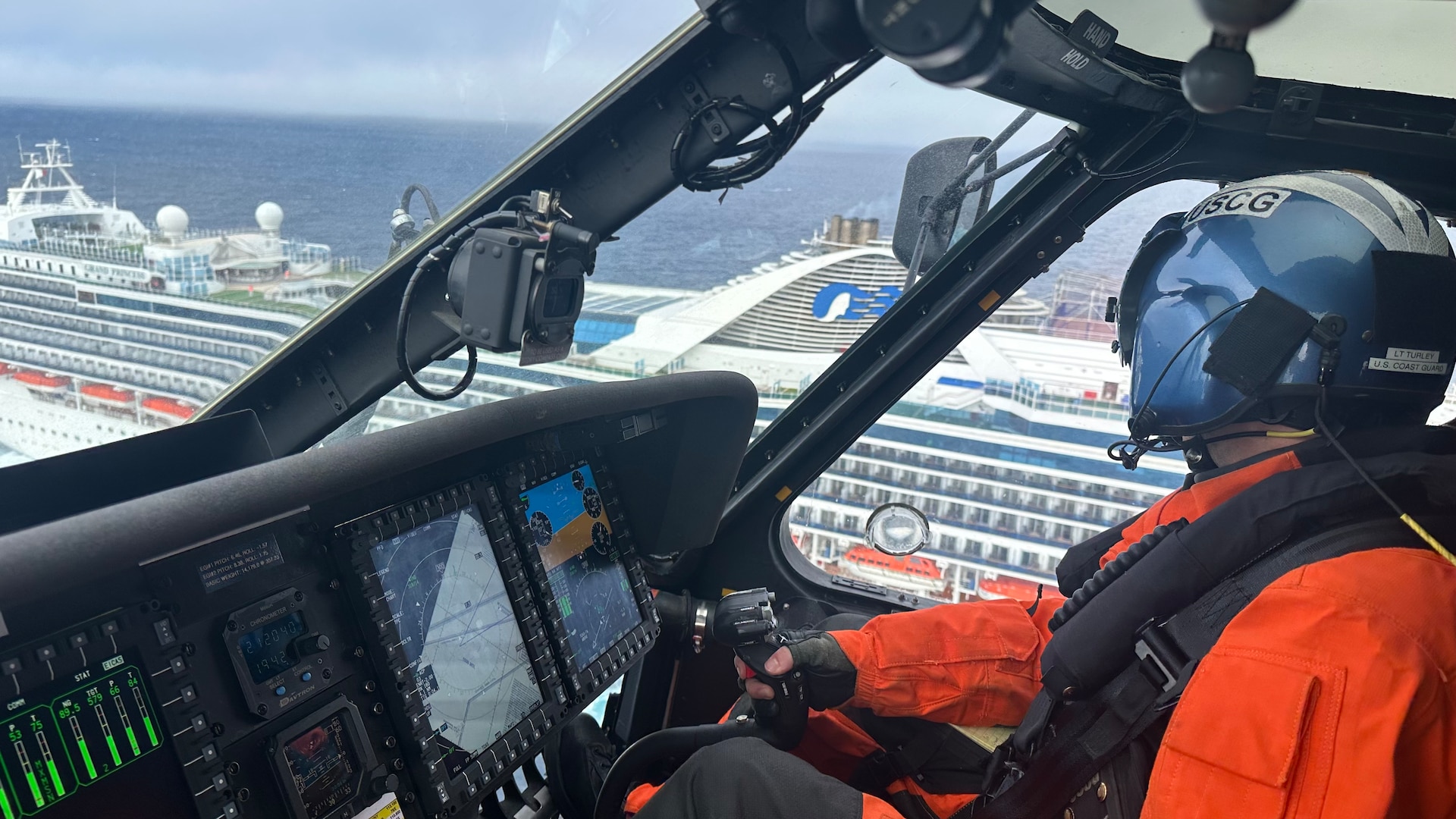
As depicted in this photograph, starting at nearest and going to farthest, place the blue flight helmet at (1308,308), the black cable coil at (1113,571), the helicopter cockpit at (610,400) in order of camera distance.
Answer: the helicopter cockpit at (610,400) < the blue flight helmet at (1308,308) < the black cable coil at (1113,571)

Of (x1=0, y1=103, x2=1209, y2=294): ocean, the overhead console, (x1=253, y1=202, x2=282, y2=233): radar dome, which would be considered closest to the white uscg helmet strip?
(x1=0, y1=103, x2=1209, y2=294): ocean

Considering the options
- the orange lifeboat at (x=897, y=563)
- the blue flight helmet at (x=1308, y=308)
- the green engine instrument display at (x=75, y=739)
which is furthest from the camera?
the orange lifeboat at (x=897, y=563)

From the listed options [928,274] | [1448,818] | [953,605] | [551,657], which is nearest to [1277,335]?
[1448,818]

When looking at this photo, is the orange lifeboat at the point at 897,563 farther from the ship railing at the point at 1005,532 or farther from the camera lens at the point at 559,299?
the camera lens at the point at 559,299

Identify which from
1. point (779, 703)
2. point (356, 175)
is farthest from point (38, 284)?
point (779, 703)

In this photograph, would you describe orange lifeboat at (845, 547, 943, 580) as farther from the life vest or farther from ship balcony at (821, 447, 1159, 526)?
the life vest

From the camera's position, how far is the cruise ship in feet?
5.64

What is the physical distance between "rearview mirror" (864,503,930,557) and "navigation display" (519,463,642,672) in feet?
2.61

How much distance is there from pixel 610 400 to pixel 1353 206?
3.93 feet

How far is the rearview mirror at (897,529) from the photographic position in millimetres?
2439

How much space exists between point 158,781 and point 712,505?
1.16 metres

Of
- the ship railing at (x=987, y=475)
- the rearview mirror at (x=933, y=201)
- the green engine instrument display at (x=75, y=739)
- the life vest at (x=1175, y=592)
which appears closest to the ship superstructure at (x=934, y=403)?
the ship railing at (x=987, y=475)

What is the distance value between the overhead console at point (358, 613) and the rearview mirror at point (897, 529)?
25.1 inches

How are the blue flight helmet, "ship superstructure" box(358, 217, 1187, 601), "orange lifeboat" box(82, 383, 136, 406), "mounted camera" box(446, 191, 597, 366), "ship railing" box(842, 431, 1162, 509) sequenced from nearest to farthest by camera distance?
the blue flight helmet, "mounted camera" box(446, 191, 597, 366), "orange lifeboat" box(82, 383, 136, 406), "ship superstructure" box(358, 217, 1187, 601), "ship railing" box(842, 431, 1162, 509)
